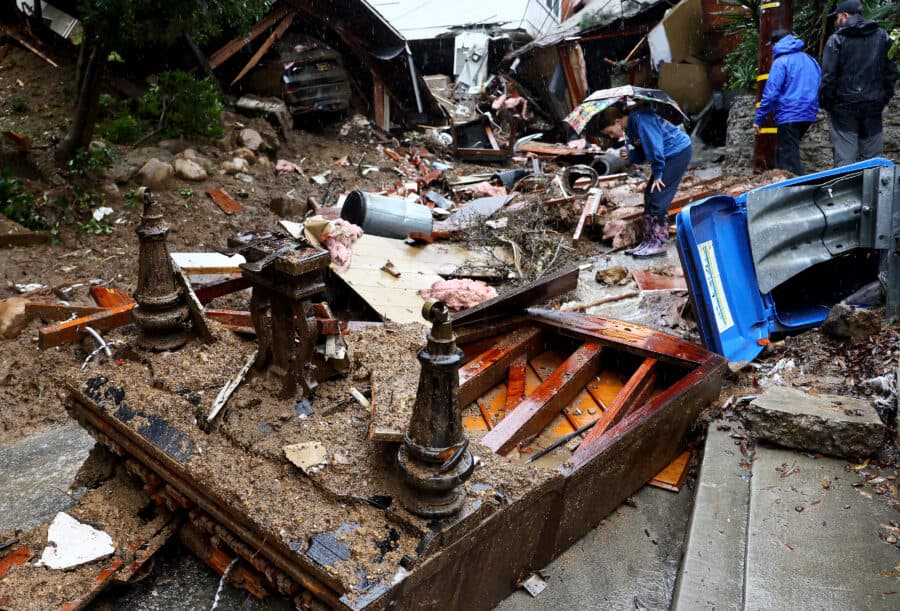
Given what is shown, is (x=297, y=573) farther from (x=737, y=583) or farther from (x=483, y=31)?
(x=483, y=31)

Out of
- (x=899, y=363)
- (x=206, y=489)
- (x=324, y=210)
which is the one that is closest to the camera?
(x=206, y=489)

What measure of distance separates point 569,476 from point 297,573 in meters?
1.20

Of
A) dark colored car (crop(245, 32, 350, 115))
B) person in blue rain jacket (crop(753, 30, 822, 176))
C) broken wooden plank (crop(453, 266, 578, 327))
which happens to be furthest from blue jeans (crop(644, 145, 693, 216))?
dark colored car (crop(245, 32, 350, 115))

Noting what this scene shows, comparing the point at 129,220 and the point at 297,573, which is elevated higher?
the point at 129,220

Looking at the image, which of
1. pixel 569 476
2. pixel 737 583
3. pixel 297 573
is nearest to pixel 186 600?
pixel 297 573

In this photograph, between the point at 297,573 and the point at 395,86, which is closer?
the point at 297,573

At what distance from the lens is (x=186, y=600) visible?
2.86 m

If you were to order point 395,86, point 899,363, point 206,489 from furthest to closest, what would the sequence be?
point 395,86, point 899,363, point 206,489

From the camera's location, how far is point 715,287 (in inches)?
189

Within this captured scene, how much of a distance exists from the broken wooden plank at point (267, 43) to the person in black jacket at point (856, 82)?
876cm

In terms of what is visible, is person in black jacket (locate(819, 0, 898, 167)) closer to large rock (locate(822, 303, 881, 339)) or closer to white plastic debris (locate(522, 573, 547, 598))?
large rock (locate(822, 303, 881, 339))

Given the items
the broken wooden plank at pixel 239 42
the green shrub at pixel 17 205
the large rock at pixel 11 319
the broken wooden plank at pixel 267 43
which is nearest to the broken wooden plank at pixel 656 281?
the large rock at pixel 11 319

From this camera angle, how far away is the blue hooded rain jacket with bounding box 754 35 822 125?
301 inches

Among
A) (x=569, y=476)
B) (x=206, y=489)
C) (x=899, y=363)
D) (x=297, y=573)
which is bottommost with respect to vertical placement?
(x=899, y=363)
